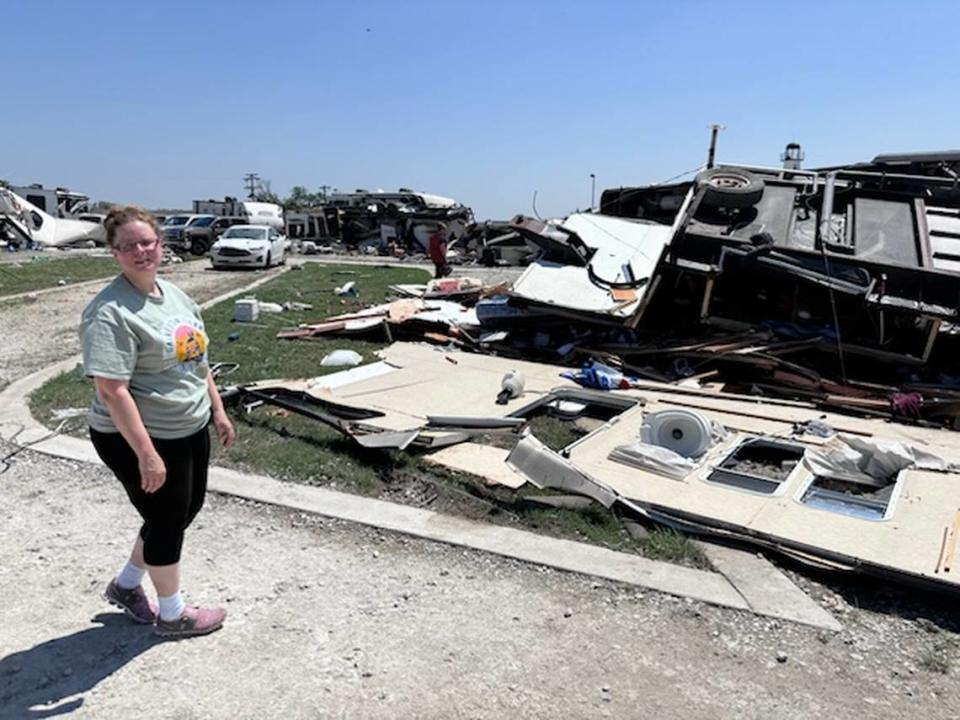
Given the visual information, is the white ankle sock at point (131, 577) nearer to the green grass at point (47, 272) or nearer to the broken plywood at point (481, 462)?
the broken plywood at point (481, 462)

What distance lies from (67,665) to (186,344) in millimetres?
1330

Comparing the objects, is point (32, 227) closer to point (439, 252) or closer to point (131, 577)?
point (439, 252)

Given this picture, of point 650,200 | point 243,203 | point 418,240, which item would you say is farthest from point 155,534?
point 243,203

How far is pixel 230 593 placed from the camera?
128 inches

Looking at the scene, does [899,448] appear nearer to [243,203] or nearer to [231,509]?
[231,509]

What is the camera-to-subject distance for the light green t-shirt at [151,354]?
2.40 metres

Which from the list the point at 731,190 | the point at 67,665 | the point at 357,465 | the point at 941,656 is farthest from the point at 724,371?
the point at 67,665

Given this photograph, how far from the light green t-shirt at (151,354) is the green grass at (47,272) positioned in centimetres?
1474

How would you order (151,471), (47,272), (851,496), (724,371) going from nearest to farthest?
(151,471), (851,496), (724,371), (47,272)

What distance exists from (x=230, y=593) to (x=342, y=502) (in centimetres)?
111

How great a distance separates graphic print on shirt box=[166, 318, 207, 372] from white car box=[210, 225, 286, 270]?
21.9m

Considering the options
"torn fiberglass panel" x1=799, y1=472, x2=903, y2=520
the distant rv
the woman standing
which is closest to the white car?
the distant rv

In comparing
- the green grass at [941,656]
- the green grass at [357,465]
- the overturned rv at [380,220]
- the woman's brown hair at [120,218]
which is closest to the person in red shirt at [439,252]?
the green grass at [357,465]

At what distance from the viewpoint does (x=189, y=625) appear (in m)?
2.88
